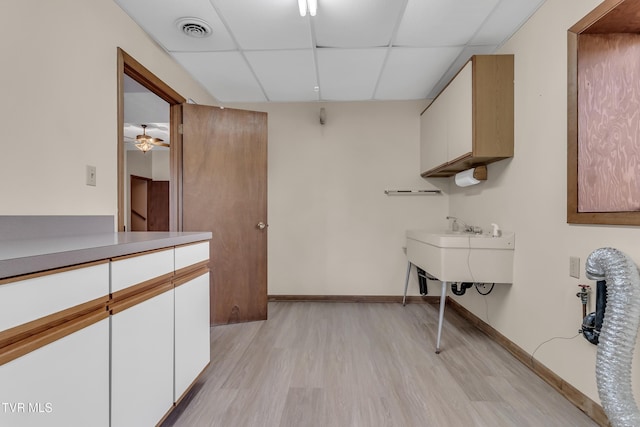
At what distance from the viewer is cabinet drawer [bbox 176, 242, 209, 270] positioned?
1401mm

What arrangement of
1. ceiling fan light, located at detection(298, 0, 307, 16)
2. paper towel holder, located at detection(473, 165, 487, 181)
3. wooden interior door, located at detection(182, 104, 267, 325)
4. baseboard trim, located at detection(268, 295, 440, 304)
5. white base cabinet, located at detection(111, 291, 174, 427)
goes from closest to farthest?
1. white base cabinet, located at detection(111, 291, 174, 427)
2. ceiling fan light, located at detection(298, 0, 307, 16)
3. paper towel holder, located at detection(473, 165, 487, 181)
4. wooden interior door, located at detection(182, 104, 267, 325)
5. baseboard trim, located at detection(268, 295, 440, 304)

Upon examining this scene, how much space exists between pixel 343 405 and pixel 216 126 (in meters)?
2.35

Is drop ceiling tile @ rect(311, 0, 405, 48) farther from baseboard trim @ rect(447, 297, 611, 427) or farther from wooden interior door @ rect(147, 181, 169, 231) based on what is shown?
wooden interior door @ rect(147, 181, 169, 231)

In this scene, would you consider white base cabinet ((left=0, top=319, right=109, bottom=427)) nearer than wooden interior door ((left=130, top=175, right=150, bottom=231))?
Yes

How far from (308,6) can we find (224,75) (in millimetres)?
1204

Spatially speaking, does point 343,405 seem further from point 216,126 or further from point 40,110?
point 216,126

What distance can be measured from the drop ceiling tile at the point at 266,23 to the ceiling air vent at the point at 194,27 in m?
0.17

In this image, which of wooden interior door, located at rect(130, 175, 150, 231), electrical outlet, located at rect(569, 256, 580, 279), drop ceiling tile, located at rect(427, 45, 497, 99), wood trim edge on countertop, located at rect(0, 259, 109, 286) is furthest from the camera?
wooden interior door, located at rect(130, 175, 150, 231)

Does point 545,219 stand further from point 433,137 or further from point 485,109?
point 433,137

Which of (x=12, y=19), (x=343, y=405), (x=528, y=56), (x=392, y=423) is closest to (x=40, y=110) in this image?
(x=12, y=19)

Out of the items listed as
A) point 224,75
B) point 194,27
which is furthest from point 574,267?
point 224,75

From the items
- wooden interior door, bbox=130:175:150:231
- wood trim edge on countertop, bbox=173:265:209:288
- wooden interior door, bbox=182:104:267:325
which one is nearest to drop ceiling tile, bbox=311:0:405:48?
wooden interior door, bbox=182:104:267:325

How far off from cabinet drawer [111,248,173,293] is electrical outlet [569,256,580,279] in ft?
6.60

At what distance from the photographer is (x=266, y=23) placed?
1958 millimetres
